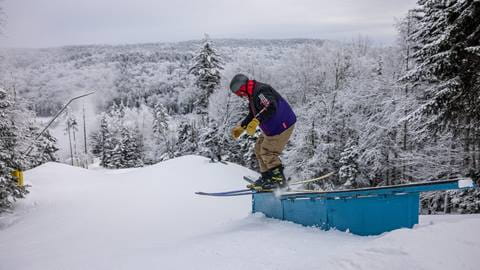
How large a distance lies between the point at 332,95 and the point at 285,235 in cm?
2618

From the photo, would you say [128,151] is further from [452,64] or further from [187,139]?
[452,64]

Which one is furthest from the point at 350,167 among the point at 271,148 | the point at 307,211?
the point at 271,148

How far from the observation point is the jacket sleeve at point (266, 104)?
5527 mm

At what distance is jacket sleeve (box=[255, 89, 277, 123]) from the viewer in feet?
18.1

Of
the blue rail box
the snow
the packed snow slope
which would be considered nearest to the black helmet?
the blue rail box

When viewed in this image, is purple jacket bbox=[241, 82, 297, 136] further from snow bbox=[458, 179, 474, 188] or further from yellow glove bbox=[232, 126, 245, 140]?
snow bbox=[458, 179, 474, 188]

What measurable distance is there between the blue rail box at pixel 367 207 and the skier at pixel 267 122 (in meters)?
0.71

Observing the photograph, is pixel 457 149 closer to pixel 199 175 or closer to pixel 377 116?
pixel 377 116

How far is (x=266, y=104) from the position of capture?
5.51 meters

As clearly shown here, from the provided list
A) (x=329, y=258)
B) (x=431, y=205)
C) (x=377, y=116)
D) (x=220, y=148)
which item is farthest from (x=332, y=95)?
(x=329, y=258)

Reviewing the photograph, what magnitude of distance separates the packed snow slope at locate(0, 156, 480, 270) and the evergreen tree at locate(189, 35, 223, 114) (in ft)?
50.3

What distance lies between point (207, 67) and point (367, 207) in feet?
105

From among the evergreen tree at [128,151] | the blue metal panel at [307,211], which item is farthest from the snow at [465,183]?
the evergreen tree at [128,151]

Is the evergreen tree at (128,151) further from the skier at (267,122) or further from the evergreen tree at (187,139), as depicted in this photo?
the skier at (267,122)
